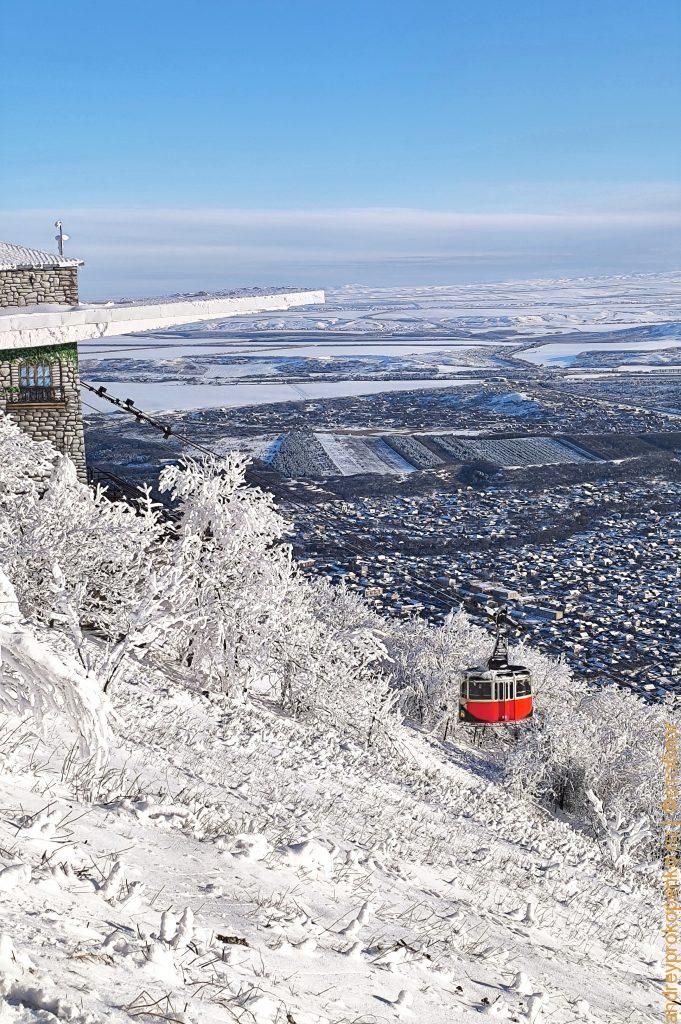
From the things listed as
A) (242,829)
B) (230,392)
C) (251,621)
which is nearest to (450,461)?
(230,392)

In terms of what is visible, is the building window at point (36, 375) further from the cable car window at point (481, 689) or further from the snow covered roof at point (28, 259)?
the cable car window at point (481, 689)

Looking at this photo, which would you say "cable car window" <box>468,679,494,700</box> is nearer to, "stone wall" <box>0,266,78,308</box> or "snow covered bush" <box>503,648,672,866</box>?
"snow covered bush" <box>503,648,672,866</box>

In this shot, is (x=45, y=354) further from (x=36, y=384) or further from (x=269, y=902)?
(x=269, y=902)

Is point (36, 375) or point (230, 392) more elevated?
point (36, 375)

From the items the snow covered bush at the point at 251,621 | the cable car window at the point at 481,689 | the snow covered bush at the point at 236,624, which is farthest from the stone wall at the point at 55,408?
the cable car window at the point at 481,689

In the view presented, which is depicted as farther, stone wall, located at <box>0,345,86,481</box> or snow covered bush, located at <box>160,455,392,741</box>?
stone wall, located at <box>0,345,86,481</box>

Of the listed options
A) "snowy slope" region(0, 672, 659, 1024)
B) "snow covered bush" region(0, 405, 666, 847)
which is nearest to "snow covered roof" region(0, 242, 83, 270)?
"snow covered bush" region(0, 405, 666, 847)
